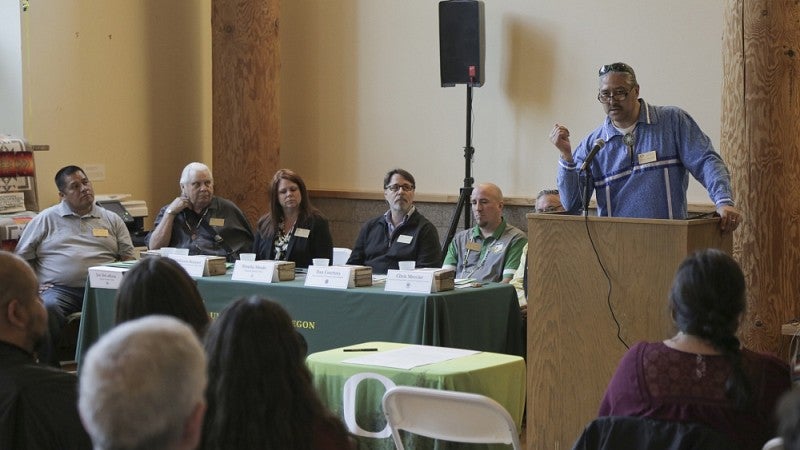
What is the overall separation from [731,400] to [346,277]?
2680mm

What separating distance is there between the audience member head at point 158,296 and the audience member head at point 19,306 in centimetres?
24

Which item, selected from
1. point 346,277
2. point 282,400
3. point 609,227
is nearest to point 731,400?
point 282,400

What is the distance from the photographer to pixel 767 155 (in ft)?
15.5

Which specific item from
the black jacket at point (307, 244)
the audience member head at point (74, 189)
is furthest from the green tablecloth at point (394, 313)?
the audience member head at point (74, 189)

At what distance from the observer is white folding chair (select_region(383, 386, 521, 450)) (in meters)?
2.79

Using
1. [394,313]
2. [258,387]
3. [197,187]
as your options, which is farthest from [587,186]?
[197,187]

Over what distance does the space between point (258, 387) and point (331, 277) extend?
2855mm

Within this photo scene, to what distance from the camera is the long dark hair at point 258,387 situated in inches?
79.1

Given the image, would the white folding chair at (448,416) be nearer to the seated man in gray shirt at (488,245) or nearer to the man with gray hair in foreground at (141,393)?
the man with gray hair in foreground at (141,393)

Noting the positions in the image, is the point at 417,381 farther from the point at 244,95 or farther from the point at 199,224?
the point at 244,95

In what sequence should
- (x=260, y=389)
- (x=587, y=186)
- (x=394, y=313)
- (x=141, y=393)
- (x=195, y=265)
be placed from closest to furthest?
1. (x=141, y=393)
2. (x=260, y=389)
3. (x=587, y=186)
4. (x=394, y=313)
5. (x=195, y=265)

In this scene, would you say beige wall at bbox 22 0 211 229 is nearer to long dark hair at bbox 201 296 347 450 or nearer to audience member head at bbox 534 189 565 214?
audience member head at bbox 534 189 565 214

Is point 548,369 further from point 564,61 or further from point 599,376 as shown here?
point 564,61

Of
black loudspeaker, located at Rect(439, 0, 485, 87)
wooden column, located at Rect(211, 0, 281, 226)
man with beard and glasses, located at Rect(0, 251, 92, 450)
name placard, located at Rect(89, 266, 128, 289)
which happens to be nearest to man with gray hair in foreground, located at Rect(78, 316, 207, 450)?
man with beard and glasses, located at Rect(0, 251, 92, 450)
